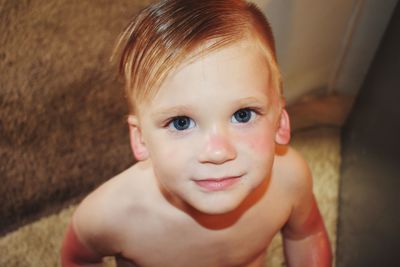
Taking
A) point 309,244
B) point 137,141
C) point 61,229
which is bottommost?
point 61,229

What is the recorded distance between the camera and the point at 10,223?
994mm

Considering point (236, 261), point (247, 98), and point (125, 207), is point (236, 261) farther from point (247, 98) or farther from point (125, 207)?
point (247, 98)

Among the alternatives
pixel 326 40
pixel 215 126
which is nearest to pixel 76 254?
pixel 215 126

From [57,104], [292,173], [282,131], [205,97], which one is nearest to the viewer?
[205,97]

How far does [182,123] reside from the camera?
51cm

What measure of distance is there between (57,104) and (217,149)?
544 mm

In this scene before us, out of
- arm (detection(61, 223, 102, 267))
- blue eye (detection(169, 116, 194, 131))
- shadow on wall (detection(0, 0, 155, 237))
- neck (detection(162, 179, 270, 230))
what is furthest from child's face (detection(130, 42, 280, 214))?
shadow on wall (detection(0, 0, 155, 237))

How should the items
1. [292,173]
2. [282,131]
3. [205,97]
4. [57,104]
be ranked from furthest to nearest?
[57,104]
[292,173]
[282,131]
[205,97]

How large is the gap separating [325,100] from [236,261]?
0.54 metres

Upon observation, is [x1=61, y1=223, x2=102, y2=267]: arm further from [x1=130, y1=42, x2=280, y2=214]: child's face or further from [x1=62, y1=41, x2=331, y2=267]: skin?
[x1=130, y1=42, x2=280, y2=214]: child's face

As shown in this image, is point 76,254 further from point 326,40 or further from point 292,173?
point 326,40

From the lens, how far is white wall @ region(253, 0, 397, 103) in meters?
0.89

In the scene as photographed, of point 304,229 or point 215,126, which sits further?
point 304,229

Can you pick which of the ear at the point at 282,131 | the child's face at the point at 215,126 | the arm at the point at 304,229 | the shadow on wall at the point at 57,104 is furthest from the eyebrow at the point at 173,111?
the shadow on wall at the point at 57,104
